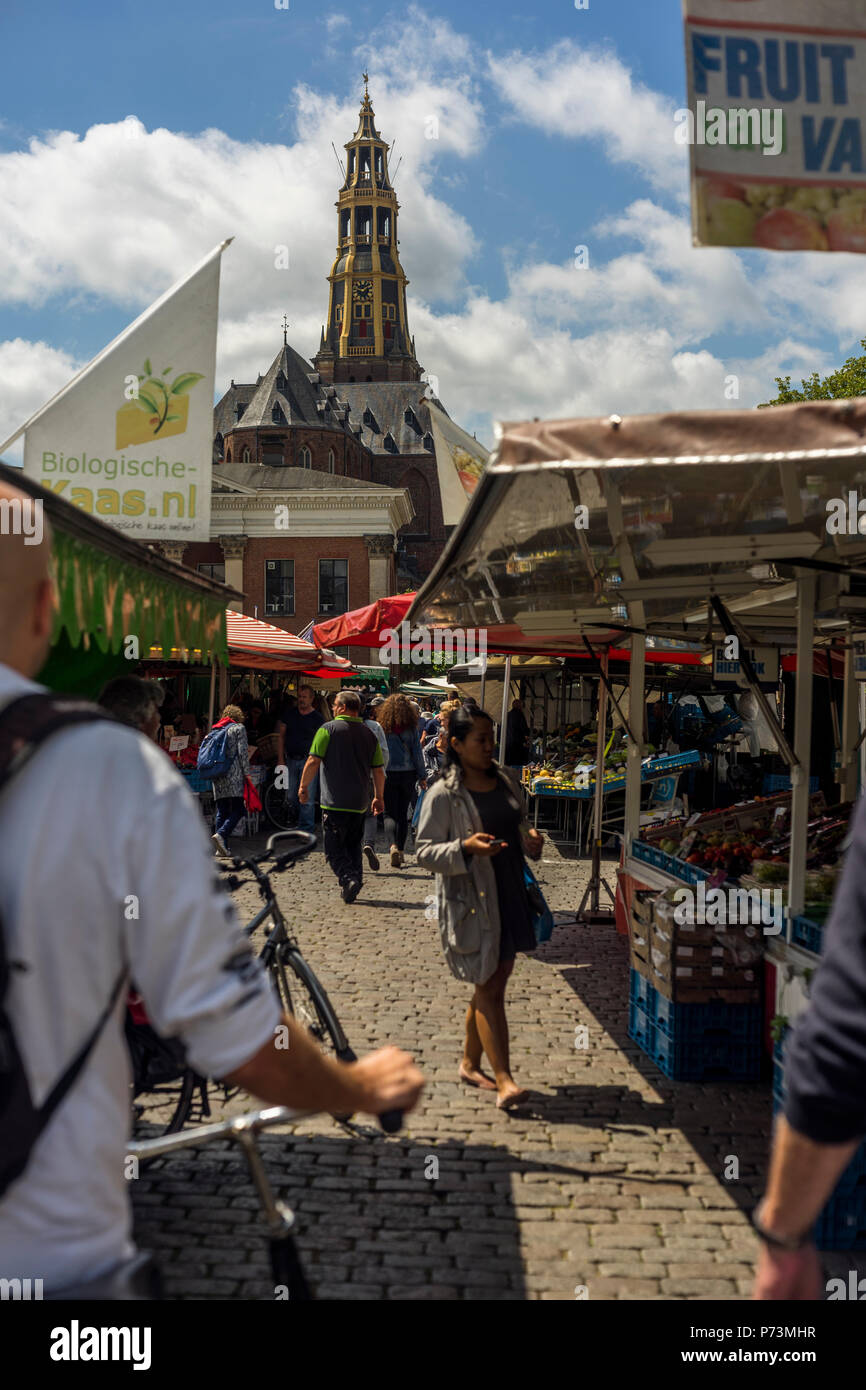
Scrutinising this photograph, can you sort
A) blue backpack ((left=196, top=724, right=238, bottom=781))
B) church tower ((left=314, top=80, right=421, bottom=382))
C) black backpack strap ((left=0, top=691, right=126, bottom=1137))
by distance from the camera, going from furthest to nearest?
church tower ((left=314, top=80, right=421, bottom=382))
blue backpack ((left=196, top=724, right=238, bottom=781))
black backpack strap ((left=0, top=691, right=126, bottom=1137))

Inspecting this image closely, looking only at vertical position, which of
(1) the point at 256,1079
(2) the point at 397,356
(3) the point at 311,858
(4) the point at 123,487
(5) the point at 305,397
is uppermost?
(2) the point at 397,356

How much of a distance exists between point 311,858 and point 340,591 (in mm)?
43861

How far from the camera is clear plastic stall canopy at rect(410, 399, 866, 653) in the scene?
3213 mm

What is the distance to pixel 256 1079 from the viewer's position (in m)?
1.59

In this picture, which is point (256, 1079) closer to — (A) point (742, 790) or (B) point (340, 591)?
(A) point (742, 790)

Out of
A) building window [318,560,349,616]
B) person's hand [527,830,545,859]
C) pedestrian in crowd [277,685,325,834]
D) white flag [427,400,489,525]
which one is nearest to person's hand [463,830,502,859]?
person's hand [527,830,545,859]

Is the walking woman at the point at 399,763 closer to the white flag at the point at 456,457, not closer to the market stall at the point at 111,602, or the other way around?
the white flag at the point at 456,457

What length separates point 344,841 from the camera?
11.2 meters

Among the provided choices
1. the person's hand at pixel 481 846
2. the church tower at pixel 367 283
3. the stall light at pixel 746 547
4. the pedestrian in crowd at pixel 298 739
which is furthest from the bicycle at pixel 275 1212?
the church tower at pixel 367 283

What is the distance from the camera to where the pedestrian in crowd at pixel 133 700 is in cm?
541

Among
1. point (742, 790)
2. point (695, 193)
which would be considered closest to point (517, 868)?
point (695, 193)

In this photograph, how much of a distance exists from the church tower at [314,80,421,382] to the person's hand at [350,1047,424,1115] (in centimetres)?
12040

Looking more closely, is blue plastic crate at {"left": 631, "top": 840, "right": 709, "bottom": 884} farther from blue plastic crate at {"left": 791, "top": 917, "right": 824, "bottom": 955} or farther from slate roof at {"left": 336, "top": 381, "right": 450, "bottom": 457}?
slate roof at {"left": 336, "top": 381, "right": 450, "bottom": 457}

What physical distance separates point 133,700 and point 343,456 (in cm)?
8378
